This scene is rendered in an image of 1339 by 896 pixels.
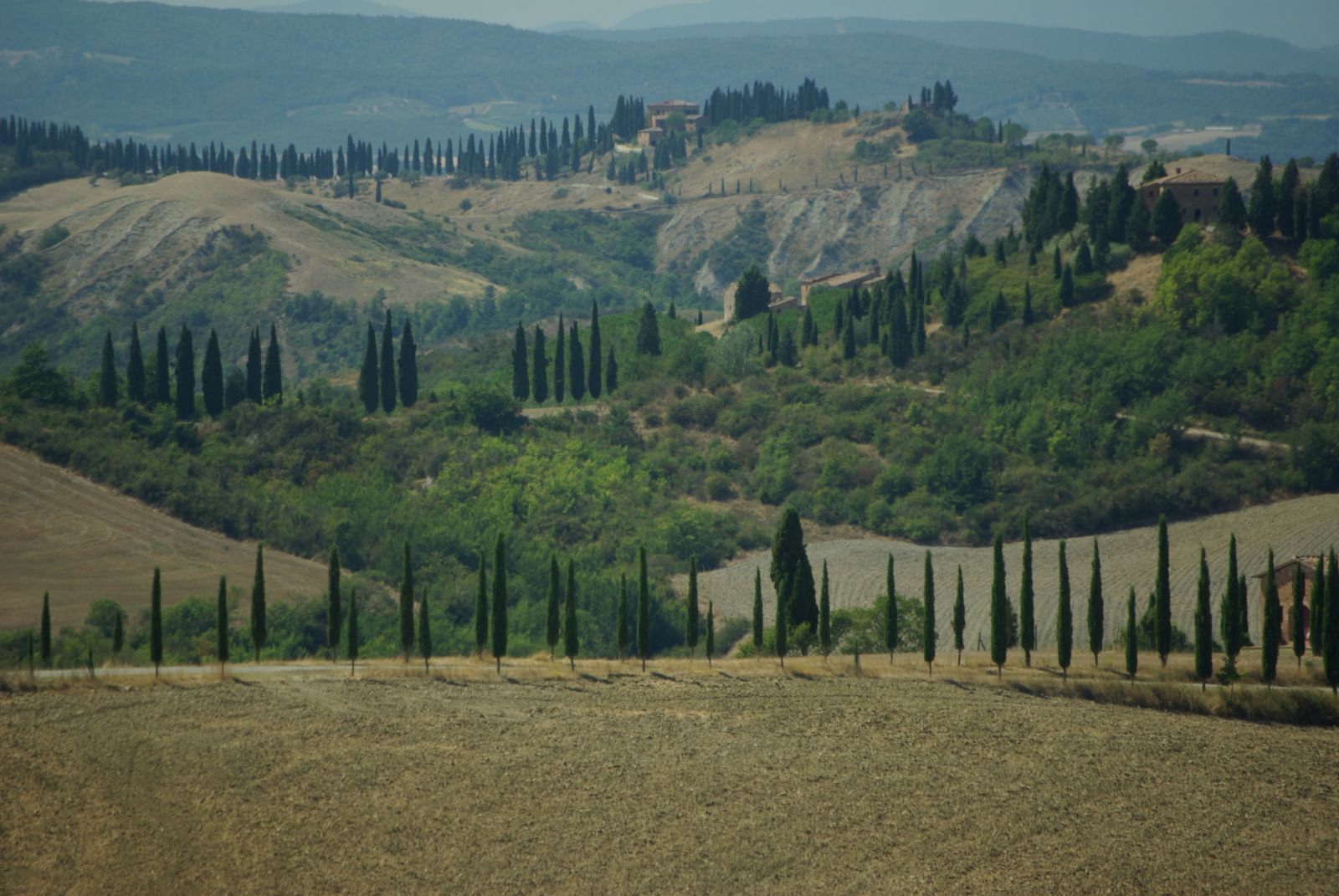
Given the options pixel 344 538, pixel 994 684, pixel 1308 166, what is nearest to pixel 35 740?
pixel 994 684

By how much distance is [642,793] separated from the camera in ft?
122

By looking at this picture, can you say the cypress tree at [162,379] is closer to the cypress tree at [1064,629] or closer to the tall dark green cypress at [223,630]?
the tall dark green cypress at [223,630]

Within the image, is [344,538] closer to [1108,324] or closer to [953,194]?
[1108,324]

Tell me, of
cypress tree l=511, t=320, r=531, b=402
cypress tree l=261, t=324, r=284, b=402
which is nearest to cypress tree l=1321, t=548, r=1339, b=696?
cypress tree l=511, t=320, r=531, b=402

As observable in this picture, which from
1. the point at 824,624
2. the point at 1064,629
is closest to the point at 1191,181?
the point at 824,624

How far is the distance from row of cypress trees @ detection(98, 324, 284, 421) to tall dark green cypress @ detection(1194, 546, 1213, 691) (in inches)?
2178

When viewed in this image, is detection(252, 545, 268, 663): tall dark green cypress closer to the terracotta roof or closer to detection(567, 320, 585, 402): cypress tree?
detection(567, 320, 585, 402): cypress tree

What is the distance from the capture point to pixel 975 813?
3641 cm

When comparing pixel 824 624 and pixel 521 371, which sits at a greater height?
pixel 521 371

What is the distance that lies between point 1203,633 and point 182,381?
58.1 m

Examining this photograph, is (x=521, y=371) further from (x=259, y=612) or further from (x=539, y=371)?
(x=259, y=612)

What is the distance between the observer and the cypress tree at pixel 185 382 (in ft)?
A: 285

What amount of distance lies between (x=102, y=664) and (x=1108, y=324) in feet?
188

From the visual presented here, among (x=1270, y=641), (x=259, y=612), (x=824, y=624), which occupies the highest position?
(x=259, y=612)
